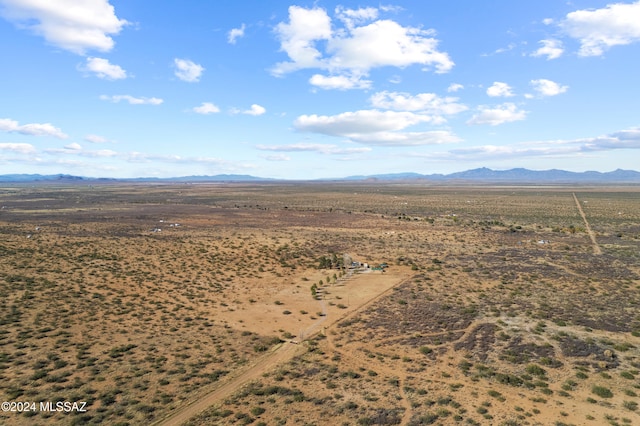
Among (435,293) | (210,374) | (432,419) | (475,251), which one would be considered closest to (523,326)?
(435,293)

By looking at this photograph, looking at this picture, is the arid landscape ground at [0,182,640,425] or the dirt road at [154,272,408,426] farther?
the arid landscape ground at [0,182,640,425]

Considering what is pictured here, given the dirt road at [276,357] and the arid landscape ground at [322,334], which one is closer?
the dirt road at [276,357]

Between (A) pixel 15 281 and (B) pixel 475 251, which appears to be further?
(B) pixel 475 251

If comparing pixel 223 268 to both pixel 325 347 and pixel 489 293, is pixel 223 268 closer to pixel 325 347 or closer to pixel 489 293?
pixel 325 347

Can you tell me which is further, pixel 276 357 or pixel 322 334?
pixel 322 334
